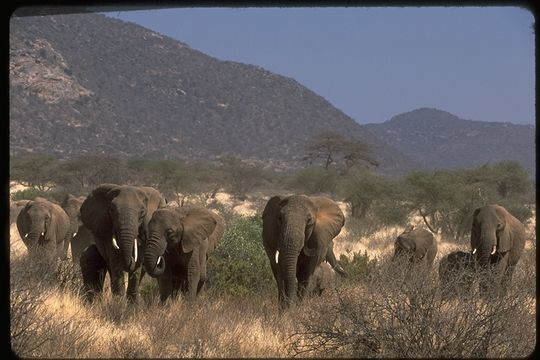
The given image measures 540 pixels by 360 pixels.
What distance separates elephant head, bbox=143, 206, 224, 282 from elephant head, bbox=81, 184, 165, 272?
192 mm

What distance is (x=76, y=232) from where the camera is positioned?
53.0ft

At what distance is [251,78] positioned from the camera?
A: 95.1 meters

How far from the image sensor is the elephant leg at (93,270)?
9609 mm

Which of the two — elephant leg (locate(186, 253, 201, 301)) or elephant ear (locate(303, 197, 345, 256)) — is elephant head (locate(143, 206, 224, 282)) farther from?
elephant ear (locate(303, 197, 345, 256))

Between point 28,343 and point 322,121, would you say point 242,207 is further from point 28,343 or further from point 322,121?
point 322,121

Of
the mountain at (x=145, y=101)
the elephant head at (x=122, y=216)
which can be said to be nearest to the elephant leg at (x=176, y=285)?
the elephant head at (x=122, y=216)

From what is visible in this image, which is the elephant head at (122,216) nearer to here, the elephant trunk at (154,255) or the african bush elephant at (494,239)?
the elephant trunk at (154,255)

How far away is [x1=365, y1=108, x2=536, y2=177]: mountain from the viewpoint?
101062mm

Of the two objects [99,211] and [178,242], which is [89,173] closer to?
[99,211]

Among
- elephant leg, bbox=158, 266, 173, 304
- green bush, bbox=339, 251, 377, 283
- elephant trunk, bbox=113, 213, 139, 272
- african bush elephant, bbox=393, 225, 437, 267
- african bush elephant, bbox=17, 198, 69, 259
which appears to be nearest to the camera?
elephant trunk, bbox=113, 213, 139, 272

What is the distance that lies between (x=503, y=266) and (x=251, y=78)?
84.5 m

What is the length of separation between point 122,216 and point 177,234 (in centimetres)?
83

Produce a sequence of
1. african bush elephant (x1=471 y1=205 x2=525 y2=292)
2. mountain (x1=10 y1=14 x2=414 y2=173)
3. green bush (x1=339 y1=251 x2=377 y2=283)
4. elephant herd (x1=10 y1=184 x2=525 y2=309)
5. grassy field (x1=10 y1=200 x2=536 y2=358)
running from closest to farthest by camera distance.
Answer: grassy field (x1=10 y1=200 x2=536 y2=358) < elephant herd (x1=10 y1=184 x2=525 y2=309) < african bush elephant (x1=471 y1=205 x2=525 y2=292) < green bush (x1=339 y1=251 x2=377 y2=283) < mountain (x1=10 y1=14 x2=414 y2=173)

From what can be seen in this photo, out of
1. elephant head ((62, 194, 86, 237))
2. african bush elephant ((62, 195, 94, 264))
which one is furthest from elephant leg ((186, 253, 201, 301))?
elephant head ((62, 194, 86, 237))
